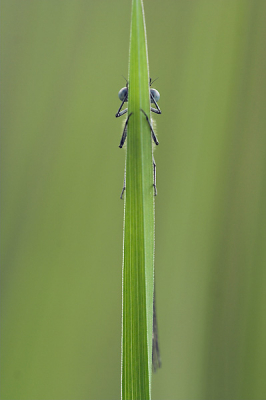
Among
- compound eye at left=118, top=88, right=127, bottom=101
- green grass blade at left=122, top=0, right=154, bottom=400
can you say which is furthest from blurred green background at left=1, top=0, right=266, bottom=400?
green grass blade at left=122, top=0, right=154, bottom=400

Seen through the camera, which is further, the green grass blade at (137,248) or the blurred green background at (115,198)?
the blurred green background at (115,198)

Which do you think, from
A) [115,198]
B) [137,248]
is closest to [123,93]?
[137,248]

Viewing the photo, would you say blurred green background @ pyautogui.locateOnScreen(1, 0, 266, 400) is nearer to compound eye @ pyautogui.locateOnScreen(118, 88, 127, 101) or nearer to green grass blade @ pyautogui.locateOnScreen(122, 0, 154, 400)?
compound eye @ pyautogui.locateOnScreen(118, 88, 127, 101)

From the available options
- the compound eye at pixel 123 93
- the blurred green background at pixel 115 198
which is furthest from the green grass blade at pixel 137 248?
the blurred green background at pixel 115 198

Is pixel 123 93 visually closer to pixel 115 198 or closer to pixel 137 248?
pixel 137 248

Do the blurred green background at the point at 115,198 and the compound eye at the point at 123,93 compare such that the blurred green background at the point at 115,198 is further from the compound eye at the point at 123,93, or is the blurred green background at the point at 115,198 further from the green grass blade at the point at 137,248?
the green grass blade at the point at 137,248

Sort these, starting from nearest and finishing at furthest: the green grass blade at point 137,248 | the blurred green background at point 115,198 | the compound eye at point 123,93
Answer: the green grass blade at point 137,248 → the compound eye at point 123,93 → the blurred green background at point 115,198

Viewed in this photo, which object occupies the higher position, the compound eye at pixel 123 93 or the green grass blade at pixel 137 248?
the compound eye at pixel 123 93

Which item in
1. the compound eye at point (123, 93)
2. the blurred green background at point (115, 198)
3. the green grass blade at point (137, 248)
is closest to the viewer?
the green grass blade at point (137, 248)
